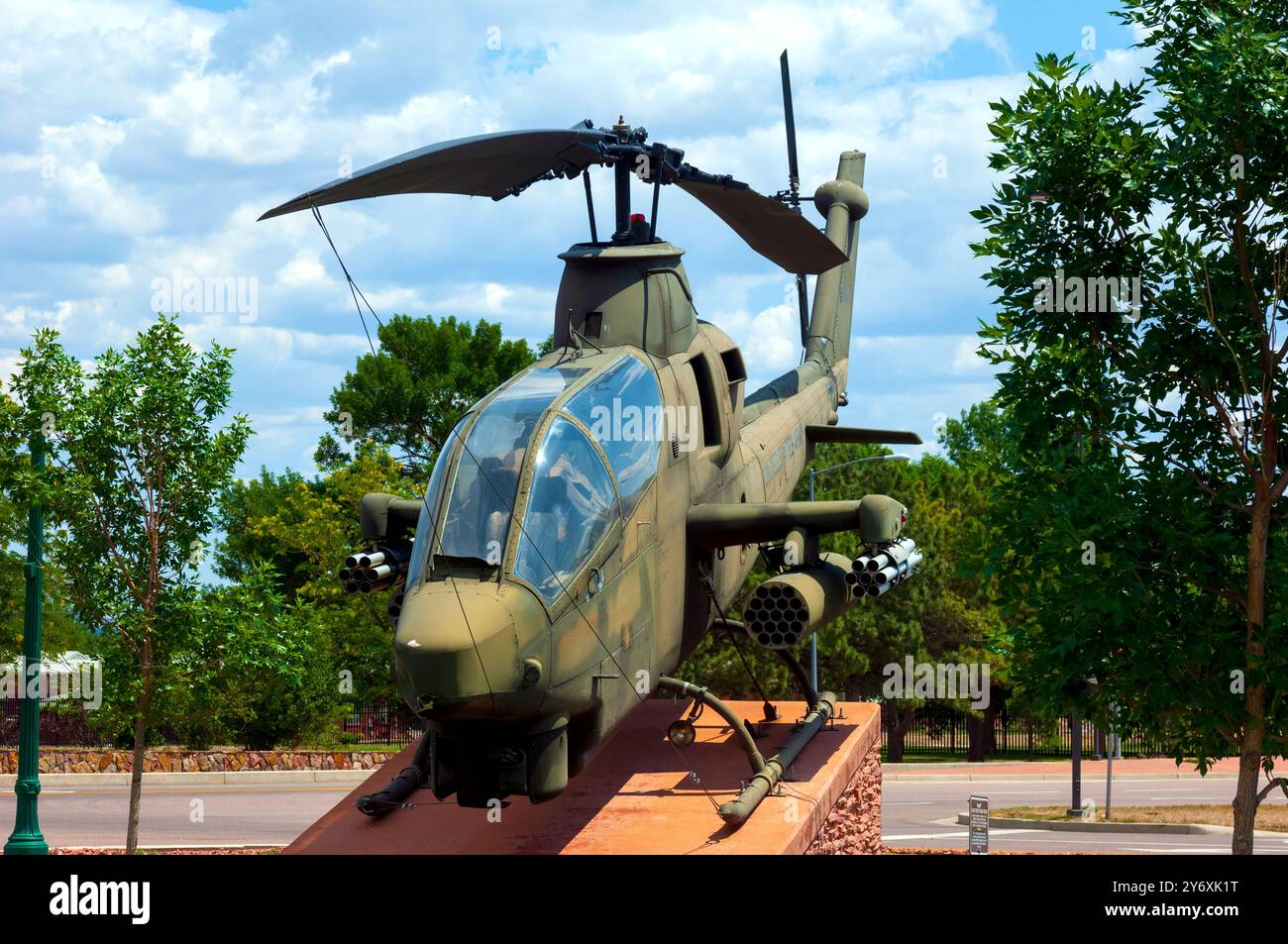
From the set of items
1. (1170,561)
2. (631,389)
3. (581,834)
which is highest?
(631,389)

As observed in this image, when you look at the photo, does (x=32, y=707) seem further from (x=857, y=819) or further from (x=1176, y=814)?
(x=1176, y=814)

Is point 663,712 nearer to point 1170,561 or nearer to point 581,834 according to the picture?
point 581,834

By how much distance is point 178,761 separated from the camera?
36.5m

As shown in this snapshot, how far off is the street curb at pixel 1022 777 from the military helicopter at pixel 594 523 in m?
25.1

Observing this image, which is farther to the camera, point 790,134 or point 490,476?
point 790,134

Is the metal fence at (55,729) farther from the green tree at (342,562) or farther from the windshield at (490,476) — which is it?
the windshield at (490,476)

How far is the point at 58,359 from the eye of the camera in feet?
63.3

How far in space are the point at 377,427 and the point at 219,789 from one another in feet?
49.0

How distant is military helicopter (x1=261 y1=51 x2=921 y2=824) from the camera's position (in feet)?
36.7

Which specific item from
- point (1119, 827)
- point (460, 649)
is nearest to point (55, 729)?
point (1119, 827)

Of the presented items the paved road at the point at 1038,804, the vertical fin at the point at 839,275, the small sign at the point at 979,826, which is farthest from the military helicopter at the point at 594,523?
the paved road at the point at 1038,804

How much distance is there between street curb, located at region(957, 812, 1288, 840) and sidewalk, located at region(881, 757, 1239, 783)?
30.5 ft

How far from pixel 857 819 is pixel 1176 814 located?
61.0 feet

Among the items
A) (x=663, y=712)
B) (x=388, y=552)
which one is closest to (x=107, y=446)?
(x=388, y=552)
